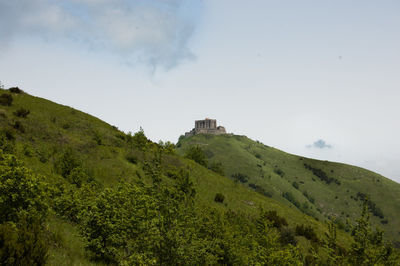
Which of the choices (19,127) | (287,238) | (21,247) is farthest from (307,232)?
(19,127)

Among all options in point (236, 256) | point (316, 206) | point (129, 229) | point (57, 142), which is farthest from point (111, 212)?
point (316, 206)

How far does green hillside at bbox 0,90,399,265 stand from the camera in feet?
34.2

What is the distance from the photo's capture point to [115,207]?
12.3 meters

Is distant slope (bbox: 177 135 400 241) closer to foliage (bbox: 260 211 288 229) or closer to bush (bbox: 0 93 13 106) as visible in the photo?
foliage (bbox: 260 211 288 229)

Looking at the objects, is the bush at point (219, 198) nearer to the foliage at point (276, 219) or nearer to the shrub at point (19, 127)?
the foliage at point (276, 219)

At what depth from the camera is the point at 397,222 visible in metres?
141

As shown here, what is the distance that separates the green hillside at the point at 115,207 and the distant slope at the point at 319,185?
99550 mm

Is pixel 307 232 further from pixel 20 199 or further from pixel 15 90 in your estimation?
pixel 15 90

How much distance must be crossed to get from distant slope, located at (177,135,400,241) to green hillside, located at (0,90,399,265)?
99.6 meters

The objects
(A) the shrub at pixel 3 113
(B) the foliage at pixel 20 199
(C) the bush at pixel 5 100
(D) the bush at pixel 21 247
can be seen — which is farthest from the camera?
(C) the bush at pixel 5 100

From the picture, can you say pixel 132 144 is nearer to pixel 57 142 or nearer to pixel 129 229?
pixel 57 142

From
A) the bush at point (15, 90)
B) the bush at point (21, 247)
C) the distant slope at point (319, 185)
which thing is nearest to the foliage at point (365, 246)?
the bush at point (21, 247)

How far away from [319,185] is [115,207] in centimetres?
18137

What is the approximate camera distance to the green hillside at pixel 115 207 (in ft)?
34.2
